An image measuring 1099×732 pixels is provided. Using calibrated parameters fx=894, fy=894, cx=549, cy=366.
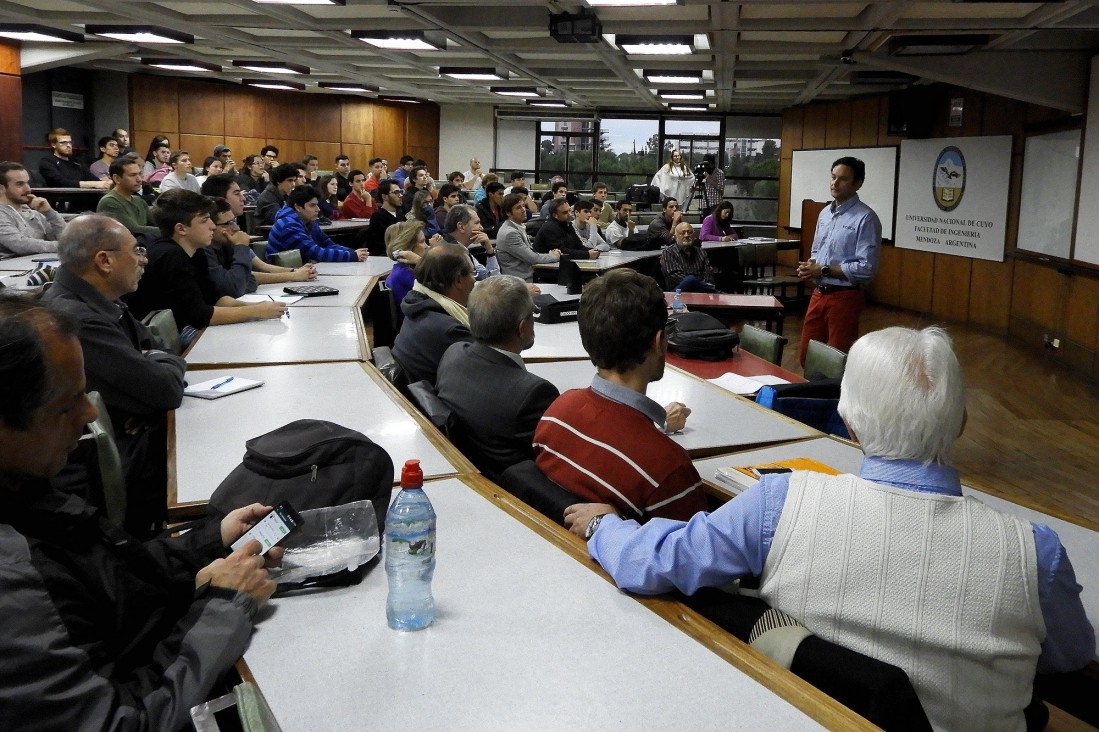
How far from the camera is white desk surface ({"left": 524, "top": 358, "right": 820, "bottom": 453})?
2.73 m

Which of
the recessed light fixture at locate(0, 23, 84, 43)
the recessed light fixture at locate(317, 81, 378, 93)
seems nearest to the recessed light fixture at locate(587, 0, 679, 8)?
the recessed light fixture at locate(0, 23, 84, 43)

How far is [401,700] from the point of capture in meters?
1.29

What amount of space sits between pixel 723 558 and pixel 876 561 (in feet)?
0.81

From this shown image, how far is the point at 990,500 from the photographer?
7.32ft

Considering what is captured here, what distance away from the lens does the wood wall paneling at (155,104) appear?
14359 mm

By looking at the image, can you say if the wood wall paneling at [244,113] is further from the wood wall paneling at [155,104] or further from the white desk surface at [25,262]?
the white desk surface at [25,262]

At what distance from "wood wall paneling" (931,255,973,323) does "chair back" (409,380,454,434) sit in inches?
345

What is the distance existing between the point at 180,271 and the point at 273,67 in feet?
29.4

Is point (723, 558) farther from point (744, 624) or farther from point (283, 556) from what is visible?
point (283, 556)

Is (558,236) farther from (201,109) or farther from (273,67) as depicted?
(201,109)

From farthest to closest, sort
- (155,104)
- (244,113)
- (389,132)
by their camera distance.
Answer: (389,132)
(244,113)
(155,104)

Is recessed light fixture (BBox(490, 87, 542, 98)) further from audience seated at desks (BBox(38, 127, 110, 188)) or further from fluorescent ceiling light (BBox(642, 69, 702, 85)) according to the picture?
audience seated at desks (BBox(38, 127, 110, 188))

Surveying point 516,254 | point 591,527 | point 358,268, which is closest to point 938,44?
point 516,254

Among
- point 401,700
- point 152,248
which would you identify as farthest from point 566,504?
point 152,248
